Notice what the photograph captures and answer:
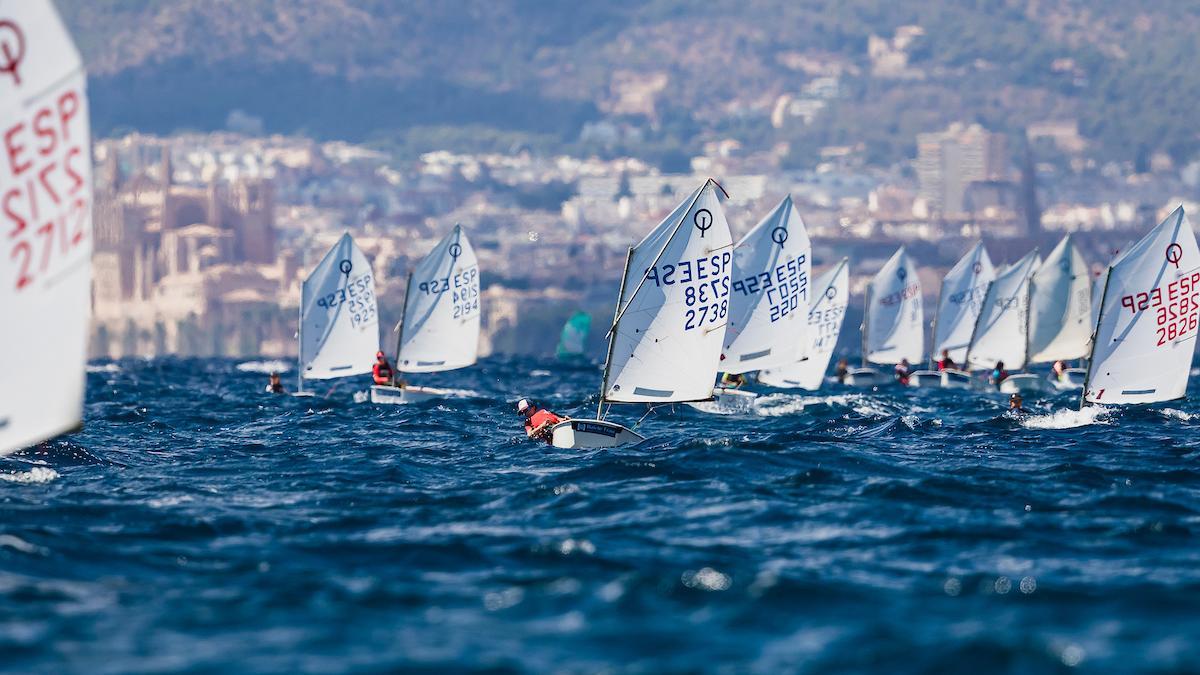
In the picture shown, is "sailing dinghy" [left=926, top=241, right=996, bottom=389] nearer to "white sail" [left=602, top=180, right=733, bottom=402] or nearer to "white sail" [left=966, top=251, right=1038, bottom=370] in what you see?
"white sail" [left=966, top=251, right=1038, bottom=370]

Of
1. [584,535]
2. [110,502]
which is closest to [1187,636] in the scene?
[584,535]

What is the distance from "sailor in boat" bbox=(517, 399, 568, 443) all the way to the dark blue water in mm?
831

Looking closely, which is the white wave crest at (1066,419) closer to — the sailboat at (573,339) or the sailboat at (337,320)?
the sailboat at (337,320)

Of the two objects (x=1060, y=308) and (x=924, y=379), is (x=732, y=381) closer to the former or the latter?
(x=924, y=379)

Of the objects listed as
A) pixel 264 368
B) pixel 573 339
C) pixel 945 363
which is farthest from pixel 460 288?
pixel 573 339

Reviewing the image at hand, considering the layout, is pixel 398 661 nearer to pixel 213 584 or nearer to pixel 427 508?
pixel 213 584

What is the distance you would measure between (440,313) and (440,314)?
28 millimetres

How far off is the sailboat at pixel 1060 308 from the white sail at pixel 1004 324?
1.08m

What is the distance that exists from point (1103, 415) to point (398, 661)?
30816 mm

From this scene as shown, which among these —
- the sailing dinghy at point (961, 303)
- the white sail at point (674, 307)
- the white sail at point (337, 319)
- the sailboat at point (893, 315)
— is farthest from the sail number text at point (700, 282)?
the sailing dinghy at point (961, 303)

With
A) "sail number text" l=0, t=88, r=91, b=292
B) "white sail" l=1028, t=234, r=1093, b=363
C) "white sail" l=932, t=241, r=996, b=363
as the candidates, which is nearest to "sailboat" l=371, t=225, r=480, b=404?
"white sail" l=1028, t=234, r=1093, b=363

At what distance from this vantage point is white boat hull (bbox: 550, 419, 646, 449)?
128ft

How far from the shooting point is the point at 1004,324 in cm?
7438

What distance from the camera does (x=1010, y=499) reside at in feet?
104
